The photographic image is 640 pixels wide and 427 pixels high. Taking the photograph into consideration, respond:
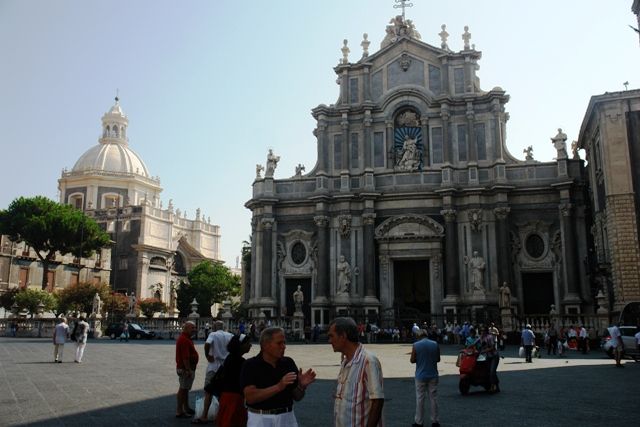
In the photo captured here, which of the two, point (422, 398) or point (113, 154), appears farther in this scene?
point (113, 154)

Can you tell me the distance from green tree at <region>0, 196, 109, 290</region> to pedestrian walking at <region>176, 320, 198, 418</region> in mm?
46554

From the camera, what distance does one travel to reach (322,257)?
3491 cm

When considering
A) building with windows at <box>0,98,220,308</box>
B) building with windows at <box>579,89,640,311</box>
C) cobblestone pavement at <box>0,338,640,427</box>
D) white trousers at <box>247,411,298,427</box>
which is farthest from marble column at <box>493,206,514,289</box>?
building with windows at <box>0,98,220,308</box>

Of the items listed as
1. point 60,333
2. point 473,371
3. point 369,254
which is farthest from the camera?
point 369,254

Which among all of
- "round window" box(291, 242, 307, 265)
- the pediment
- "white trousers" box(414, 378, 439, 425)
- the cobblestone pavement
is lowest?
the cobblestone pavement

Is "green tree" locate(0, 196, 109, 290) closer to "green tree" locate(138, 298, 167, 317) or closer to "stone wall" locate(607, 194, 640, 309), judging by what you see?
"green tree" locate(138, 298, 167, 317)

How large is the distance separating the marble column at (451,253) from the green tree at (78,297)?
100 feet

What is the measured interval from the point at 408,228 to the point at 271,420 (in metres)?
30.5

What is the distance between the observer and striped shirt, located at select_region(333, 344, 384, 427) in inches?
182

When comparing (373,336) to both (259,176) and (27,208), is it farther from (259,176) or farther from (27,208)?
(27,208)

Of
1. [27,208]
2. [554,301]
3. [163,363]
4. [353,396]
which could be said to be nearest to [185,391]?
[353,396]

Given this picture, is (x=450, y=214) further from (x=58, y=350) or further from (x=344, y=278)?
(x=58, y=350)

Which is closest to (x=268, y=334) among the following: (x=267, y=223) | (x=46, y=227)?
(x=267, y=223)

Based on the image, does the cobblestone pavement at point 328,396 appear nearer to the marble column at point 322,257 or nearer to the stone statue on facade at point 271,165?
the marble column at point 322,257
